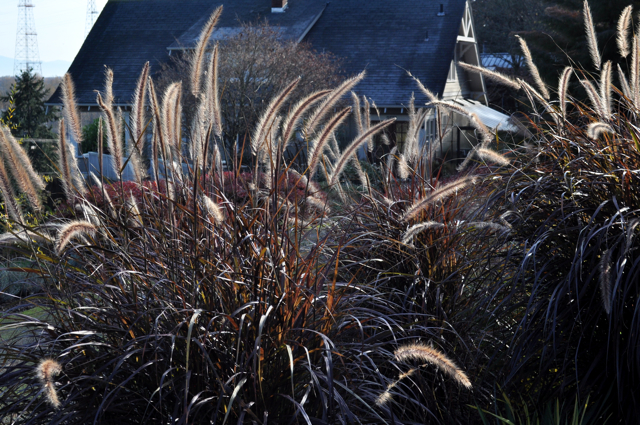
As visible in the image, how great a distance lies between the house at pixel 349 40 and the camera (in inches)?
854

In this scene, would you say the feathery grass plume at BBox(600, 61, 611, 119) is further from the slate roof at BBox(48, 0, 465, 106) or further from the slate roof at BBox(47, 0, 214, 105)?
the slate roof at BBox(47, 0, 214, 105)

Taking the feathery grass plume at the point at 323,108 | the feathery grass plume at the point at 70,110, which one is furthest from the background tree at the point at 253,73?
the feathery grass plume at the point at 70,110

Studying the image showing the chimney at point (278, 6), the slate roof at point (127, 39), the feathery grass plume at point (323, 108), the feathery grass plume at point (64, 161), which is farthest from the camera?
the chimney at point (278, 6)

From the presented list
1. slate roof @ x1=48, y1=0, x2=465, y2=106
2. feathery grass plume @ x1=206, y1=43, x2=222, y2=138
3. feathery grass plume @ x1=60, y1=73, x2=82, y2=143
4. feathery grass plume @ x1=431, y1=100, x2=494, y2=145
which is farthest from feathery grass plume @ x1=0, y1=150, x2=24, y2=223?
slate roof @ x1=48, y1=0, x2=465, y2=106

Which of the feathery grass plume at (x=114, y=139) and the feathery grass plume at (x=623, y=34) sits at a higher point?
the feathery grass plume at (x=623, y=34)

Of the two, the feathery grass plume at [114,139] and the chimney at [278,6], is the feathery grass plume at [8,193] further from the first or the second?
the chimney at [278,6]

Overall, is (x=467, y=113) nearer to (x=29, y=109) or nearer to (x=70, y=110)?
(x=70, y=110)

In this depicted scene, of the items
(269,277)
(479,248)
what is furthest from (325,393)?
(479,248)

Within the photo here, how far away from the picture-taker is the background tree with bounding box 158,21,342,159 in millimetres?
16056

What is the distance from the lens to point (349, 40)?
923 inches

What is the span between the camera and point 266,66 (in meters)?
16.8

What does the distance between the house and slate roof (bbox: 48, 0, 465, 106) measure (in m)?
0.04

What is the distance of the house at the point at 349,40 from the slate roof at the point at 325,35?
37 millimetres

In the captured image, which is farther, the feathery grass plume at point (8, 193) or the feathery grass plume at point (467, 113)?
the feathery grass plume at point (467, 113)
